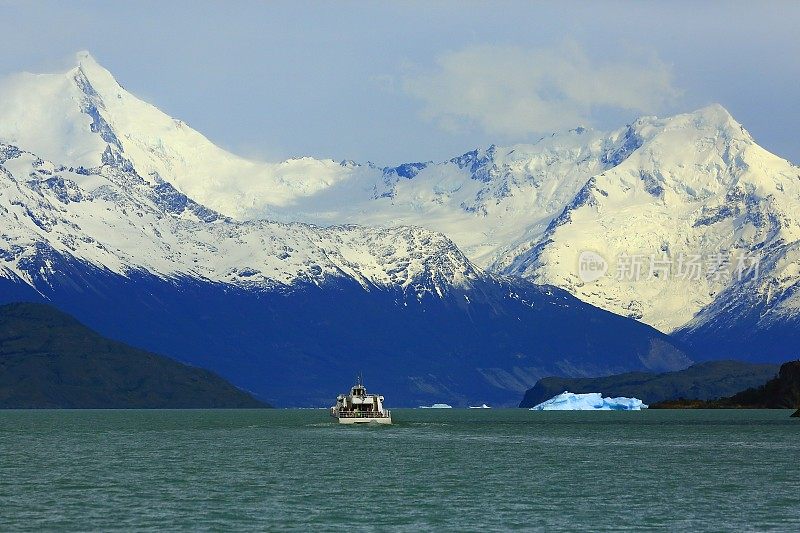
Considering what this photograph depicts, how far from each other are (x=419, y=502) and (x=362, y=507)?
685 centimetres

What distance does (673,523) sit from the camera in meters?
136

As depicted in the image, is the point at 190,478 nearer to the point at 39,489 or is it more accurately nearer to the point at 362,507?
the point at 39,489

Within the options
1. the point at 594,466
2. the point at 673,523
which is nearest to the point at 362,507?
the point at 673,523

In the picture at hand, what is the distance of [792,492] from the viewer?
160875mm

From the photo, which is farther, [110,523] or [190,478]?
[190,478]

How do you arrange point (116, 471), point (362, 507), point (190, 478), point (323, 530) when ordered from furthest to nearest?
point (116, 471) < point (190, 478) < point (362, 507) < point (323, 530)

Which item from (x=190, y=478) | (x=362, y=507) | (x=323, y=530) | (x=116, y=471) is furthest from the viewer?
(x=116, y=471)

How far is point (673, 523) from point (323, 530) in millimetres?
28553

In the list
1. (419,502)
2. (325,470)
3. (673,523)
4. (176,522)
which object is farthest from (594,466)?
(176,522)

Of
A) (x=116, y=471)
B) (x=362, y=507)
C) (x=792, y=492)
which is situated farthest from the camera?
(x=116, y=471)

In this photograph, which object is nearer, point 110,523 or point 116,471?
point 110,523

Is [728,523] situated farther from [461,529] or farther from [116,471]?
[116,471]

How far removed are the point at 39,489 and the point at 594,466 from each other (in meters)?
68.5

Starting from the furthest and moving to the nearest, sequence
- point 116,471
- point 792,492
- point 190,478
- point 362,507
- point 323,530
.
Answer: point 116,471 < point 190,478 < point 792,492 < point 362,507 < point 323,530
